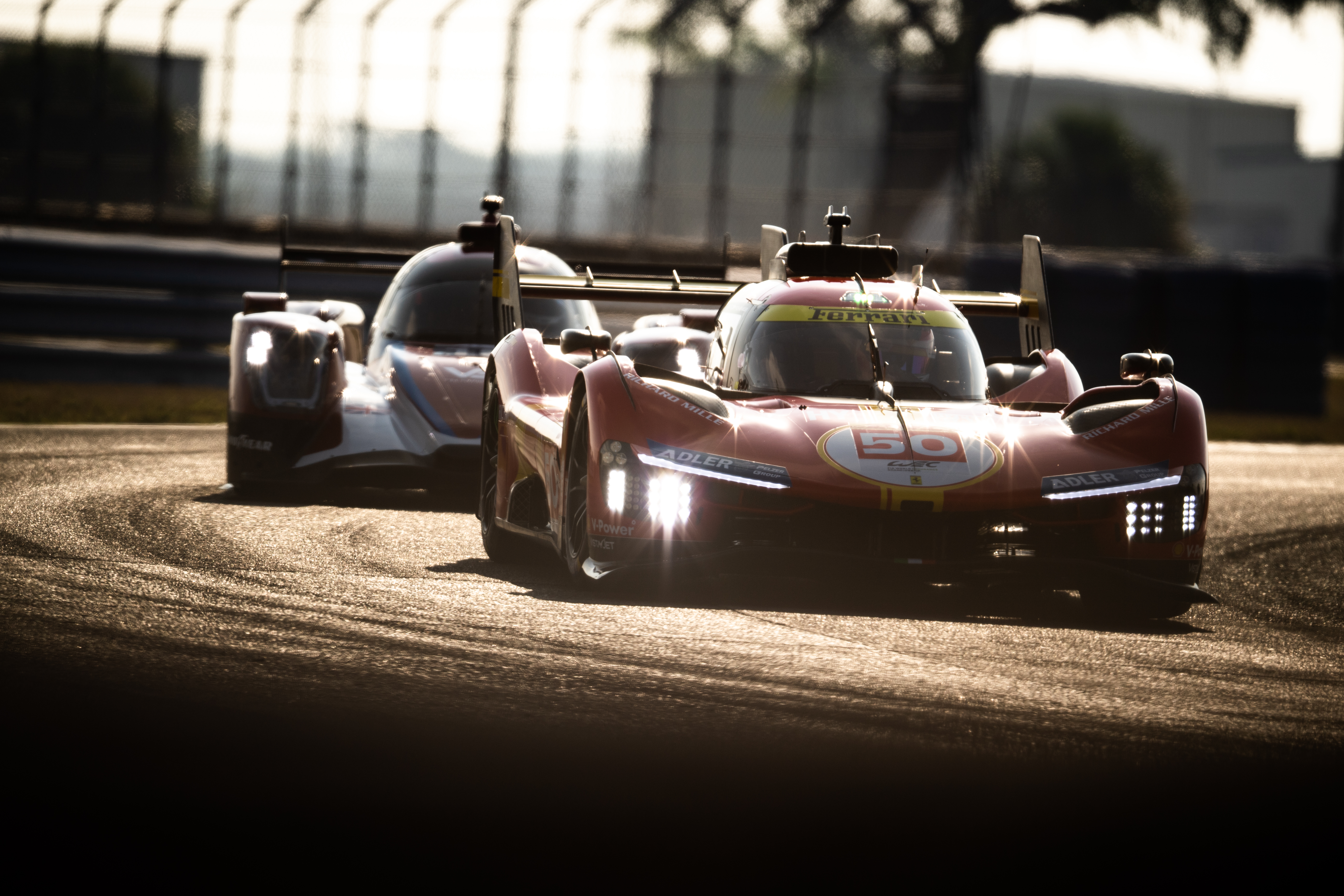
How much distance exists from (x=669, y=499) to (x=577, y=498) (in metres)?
0.56

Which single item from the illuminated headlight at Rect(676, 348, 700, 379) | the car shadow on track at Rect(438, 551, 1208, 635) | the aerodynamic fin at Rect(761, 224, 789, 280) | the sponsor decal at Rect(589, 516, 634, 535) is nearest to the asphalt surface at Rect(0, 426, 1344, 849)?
the car shadow on track at Rect(438, 551, 1208, 635)

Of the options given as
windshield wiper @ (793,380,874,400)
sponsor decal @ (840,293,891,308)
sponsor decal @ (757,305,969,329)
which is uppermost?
sponsor decal @ (840,293,891,308)

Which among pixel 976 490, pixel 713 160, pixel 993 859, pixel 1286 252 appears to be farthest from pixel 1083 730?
pixel 1286 252

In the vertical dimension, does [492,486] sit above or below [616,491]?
below

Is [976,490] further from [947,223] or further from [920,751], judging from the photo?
[947,223]

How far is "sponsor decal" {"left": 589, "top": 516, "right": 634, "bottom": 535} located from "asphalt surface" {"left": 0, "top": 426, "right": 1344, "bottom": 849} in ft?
0.82

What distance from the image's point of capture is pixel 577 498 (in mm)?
7059

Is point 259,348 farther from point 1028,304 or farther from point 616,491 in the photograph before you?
point 616,491

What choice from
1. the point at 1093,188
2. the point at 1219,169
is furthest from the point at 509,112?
the point at 1219,169

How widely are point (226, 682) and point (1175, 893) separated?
2682 millimetres

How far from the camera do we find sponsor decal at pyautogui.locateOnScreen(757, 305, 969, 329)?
7969 millimetres

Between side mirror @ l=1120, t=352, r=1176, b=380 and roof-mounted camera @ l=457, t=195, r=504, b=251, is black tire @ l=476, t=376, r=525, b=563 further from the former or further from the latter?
side mirror @ l=1120, t=352, r=1176, b=380

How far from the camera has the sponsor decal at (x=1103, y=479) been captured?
264 inches

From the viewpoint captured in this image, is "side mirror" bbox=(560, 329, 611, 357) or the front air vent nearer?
the front air vent
